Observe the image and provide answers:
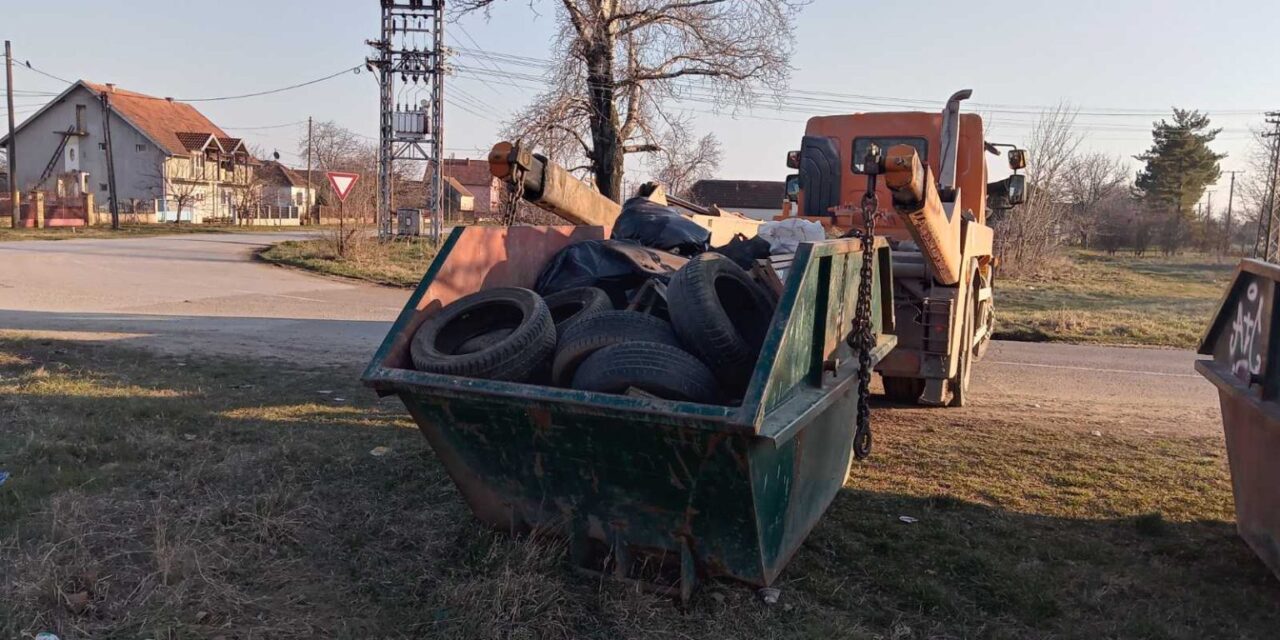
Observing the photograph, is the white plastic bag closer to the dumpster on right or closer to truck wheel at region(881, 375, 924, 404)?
truck wheel at region(881, 375, 924, 404)

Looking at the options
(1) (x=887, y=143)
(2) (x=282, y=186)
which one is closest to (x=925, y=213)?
(1) (x=887, y=143)

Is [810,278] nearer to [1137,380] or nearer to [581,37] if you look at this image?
[1137,380]

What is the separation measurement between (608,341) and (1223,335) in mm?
3103

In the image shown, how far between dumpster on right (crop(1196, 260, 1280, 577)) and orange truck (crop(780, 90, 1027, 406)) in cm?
149

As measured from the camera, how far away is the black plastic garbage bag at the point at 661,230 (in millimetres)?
5469

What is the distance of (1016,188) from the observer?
866 centimetres

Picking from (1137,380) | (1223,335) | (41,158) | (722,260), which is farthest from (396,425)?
(41,158)

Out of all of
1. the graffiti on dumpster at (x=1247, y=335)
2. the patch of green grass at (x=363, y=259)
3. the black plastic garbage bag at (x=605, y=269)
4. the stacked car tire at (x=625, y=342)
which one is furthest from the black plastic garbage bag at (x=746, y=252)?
the patch of green grass at (x=363, y=259)

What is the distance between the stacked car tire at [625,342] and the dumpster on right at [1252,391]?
201 centimetres

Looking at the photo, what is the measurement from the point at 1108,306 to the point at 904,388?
13347 mm

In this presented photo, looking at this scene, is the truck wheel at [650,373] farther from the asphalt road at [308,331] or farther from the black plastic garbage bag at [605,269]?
the asphalt road at [308,331]

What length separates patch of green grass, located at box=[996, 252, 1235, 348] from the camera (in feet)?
45.3

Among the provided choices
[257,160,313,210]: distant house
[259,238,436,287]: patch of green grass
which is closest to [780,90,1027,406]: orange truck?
[259,238,436,287]: patch of green grass

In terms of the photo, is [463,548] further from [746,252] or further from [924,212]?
[924,212]
